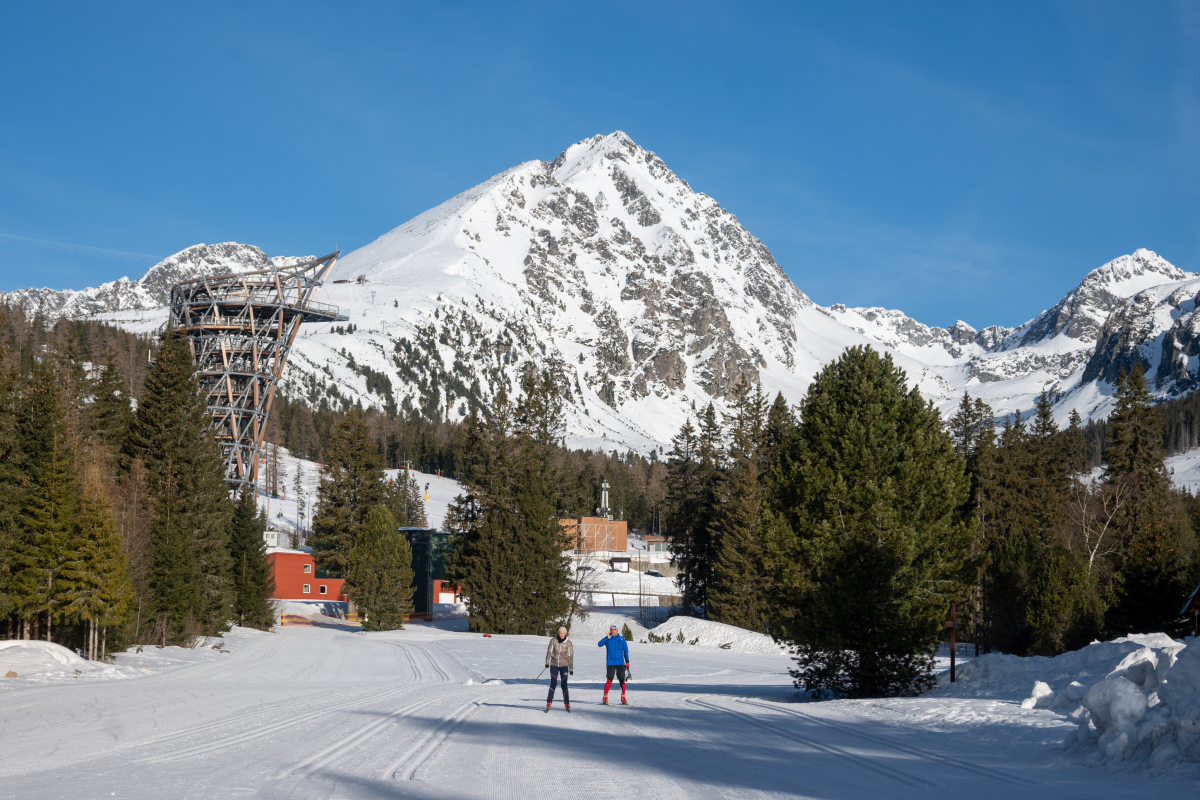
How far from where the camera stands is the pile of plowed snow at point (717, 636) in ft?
154

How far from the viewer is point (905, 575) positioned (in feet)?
67.5

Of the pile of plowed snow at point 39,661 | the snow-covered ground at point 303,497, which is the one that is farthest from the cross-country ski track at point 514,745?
the snow-covered ground at point 303,497

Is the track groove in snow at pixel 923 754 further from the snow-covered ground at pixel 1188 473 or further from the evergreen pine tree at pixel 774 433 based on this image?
the snow-covered ground at pixel 1188 473

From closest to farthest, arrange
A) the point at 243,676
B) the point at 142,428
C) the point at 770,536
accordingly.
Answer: the point at 770,536, the point at 243,676, the point at 142,428

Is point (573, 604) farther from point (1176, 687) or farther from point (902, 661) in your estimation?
point (1176, 687)

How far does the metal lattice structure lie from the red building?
24.7 feet

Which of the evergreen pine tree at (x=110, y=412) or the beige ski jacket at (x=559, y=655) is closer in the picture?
the beige ski jacket at (x=559, y=655)

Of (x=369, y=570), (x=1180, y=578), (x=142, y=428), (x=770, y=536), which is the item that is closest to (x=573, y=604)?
(x=369, y=570)

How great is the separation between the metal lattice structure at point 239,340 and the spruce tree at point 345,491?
9.57 meters

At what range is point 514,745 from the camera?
13445 mm

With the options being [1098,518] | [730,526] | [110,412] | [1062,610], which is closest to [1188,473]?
[1098,518]

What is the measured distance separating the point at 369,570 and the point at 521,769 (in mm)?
44350

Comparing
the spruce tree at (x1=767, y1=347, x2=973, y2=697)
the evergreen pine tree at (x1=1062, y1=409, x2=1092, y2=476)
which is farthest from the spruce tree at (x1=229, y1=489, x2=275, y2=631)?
the evergreen pine tree at (x1=1062, y1=409, x2=1092, y2=476)

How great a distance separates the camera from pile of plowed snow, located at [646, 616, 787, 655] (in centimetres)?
4706
